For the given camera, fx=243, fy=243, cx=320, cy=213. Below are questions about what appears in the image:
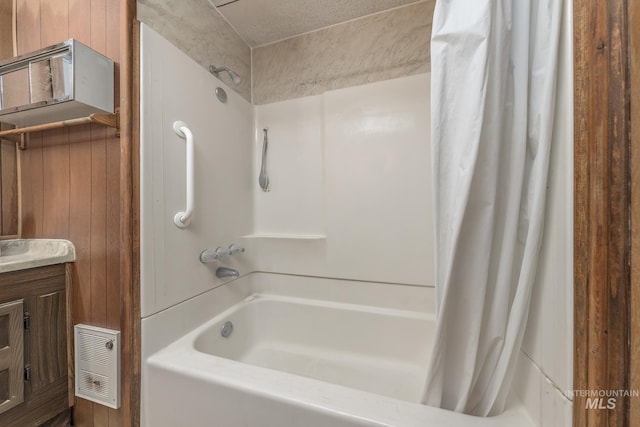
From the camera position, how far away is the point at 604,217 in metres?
0.41

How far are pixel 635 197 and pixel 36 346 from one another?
172 centimetres

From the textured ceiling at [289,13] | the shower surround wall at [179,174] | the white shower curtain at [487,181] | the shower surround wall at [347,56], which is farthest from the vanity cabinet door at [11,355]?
the textured ceiling at [289,13]

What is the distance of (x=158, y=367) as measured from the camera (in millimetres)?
872

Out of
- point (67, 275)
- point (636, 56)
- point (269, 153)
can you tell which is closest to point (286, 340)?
point (67, 275)

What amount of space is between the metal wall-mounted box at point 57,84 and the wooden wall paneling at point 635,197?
1.40 metres

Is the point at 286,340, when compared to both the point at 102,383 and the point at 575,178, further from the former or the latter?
the point at 575,178

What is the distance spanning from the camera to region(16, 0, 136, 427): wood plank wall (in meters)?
0.92

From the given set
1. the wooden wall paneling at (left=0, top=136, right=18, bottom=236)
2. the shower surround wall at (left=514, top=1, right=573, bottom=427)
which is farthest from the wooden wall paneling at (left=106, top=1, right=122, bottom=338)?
the shower surround wall at (left=514, top=1, right=573, bottom=427)

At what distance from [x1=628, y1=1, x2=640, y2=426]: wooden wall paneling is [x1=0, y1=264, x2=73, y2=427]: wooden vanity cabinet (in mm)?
1628

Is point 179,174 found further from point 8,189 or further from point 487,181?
point 487,181

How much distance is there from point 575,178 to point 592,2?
12.2 inches

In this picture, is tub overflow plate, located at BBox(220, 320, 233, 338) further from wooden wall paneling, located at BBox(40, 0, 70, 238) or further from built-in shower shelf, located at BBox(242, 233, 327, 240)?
wooden wall paneling, located at BBox(40, 0, 70, 238)

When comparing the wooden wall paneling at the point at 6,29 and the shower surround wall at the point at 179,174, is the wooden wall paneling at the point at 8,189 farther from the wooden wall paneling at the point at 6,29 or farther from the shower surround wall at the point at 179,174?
the shower surround wall at the point at 179,174

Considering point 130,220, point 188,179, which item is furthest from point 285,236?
point 130,220
